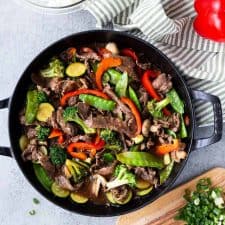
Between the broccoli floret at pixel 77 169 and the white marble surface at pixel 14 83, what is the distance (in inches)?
13.7

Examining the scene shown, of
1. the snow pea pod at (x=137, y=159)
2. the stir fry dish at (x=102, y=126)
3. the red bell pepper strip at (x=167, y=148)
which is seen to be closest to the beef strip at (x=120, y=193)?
the stir fry dish at (x=102, y=126)

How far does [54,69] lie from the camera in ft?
9.77

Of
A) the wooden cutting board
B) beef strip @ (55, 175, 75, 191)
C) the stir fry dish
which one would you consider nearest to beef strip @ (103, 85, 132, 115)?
the stir fry dish

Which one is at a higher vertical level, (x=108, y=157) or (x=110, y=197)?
(x=108, y=157)

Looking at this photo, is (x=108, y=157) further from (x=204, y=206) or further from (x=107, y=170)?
(x=204, y=206)

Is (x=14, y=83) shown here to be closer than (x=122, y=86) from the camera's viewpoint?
No

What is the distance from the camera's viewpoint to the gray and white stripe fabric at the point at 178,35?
2.93m

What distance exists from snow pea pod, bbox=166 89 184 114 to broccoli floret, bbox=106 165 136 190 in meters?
0.38

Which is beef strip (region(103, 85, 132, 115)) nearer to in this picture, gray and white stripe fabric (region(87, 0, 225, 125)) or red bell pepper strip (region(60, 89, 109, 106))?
red bell pepper strip (region(60, 89, 109, 106))

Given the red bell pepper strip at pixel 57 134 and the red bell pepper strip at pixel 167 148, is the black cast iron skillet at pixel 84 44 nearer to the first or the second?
the red bell pepper strip at pixel 167 148

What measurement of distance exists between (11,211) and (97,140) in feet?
2.18

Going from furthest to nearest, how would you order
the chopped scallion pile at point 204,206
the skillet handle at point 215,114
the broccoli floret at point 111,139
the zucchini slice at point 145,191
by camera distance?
the chopped scallion pile at point 204,206 < the zucchini slice at point 145,191 < the broccoli floret at point 111,139 < the skillet handle at point 215,114

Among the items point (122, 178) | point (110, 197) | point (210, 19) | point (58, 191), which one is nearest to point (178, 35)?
point (210, 19)

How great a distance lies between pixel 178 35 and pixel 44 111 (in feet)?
2.50
